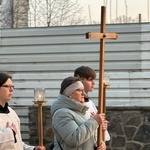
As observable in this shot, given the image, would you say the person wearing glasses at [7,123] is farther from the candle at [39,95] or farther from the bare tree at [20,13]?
the bare tree at [20,13]

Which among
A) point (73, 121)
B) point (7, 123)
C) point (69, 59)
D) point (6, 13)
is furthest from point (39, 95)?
point (6, 13)

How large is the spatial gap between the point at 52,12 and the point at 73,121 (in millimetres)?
7792

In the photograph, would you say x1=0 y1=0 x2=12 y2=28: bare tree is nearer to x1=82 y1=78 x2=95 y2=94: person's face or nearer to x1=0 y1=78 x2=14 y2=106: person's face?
x1=82 y1=78 x2=95 y2=94: person's face

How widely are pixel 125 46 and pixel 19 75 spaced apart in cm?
237

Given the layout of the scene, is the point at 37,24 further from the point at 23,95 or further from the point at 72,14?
the point at 23,95

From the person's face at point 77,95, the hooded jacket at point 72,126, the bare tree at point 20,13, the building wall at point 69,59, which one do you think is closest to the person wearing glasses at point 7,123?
the hooded jacket at point 72,126

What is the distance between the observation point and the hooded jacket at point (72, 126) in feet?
14.5

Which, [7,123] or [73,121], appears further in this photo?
[73,121]

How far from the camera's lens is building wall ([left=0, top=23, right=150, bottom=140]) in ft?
33.7

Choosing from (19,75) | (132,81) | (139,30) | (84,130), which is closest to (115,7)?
(139,30)

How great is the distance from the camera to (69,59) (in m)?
10.7

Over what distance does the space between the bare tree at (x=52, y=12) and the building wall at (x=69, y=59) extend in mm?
1020

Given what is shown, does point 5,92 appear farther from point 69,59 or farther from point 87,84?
point 69,59

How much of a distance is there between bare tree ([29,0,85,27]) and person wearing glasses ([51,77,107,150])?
729 cm
